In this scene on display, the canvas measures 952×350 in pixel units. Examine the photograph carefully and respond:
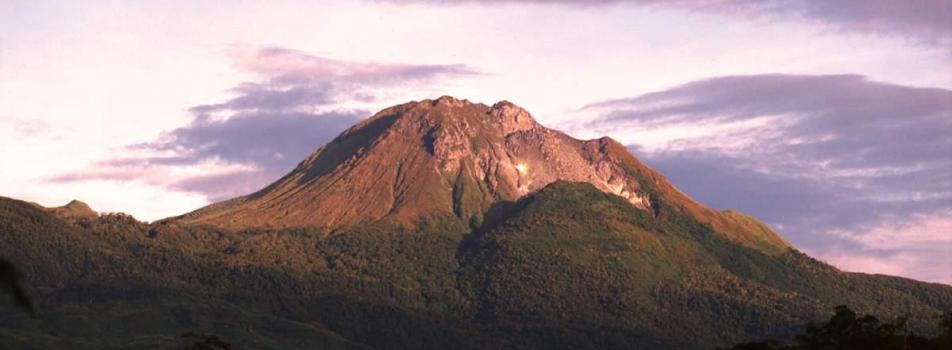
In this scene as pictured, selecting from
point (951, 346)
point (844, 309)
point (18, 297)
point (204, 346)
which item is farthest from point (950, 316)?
point (18, 297)

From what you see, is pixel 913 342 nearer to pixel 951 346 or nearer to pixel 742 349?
pixel 951 346

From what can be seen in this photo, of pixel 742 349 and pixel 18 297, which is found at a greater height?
pixel 742 349

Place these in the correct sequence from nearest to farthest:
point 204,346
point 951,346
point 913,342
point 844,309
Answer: point 204,346 → point 951,346 → point 913,342 → point 844,309

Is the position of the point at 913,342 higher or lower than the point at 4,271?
higher

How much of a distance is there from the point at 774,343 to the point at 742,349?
303 cm

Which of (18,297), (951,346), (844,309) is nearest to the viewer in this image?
(18,297)

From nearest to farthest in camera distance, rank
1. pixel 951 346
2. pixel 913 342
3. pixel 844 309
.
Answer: pixel 951 346 → pixel 913 342 → pixel 844 309

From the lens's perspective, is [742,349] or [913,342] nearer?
[913,342]

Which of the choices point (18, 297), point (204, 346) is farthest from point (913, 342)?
point (18, 297)

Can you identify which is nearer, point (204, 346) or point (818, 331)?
point (204, 346)

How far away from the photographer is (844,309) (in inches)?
4333

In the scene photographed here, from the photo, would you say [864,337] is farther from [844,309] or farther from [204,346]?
[204,346]

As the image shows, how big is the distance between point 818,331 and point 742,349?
21.8ft

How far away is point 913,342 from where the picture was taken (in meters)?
101
